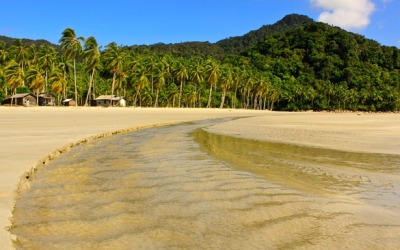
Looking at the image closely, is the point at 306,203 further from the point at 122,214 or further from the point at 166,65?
the point at 166,65

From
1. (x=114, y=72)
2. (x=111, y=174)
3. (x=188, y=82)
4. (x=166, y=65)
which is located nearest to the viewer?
(x=111, y=174)

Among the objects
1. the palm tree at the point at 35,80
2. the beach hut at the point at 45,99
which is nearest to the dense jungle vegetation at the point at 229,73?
the palm tree at the point at 35,80

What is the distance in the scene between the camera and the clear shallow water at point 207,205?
5076 mm

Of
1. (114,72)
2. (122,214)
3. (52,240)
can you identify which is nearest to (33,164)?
(122,214)

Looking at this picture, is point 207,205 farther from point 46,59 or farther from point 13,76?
point 46,59

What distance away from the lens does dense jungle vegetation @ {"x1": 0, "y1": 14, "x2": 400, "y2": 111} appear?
80188 millimetres

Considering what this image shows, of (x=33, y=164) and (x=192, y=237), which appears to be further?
(x=33, y=164)

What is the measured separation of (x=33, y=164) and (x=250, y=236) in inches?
301

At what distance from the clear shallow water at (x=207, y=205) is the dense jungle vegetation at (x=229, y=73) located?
6638cm

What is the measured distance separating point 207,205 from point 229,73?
105m

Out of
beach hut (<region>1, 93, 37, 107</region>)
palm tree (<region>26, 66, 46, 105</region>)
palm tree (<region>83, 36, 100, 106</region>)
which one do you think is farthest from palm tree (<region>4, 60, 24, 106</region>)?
palm tree (<region>83, 36, 100, 106</region>)

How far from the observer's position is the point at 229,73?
110m

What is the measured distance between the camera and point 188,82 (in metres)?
113

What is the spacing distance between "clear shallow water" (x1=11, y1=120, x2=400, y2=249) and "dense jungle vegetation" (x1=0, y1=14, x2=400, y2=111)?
66383 millimetres
